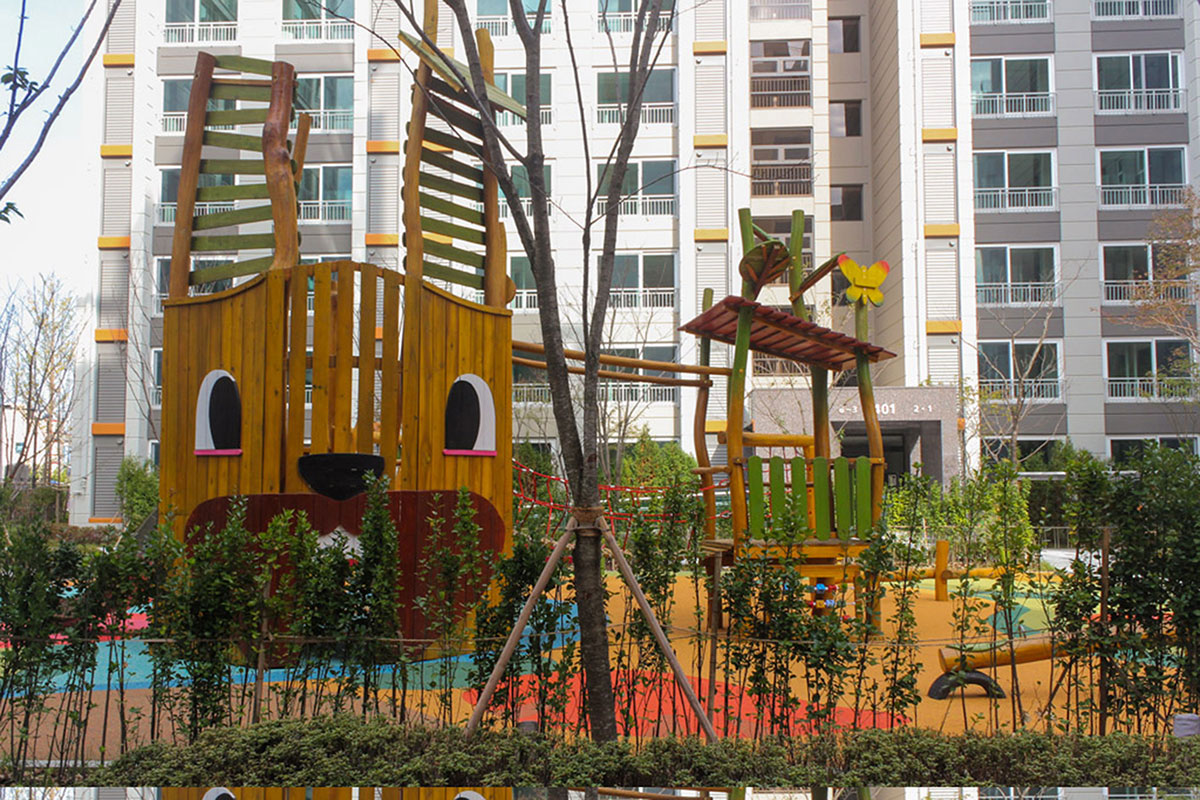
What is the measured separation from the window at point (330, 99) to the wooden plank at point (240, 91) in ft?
68.5

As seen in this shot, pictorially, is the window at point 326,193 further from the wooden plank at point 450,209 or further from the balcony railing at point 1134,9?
the balcony railing at point 1134,9

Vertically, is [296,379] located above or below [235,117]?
below

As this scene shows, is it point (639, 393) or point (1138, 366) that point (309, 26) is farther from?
point (1138, 366)

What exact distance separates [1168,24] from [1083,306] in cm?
943

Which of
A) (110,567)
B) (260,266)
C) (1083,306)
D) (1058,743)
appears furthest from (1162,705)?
(1083,306)

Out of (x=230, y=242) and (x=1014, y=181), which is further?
→ (x=1014, y=181)

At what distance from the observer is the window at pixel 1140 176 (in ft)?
97.9

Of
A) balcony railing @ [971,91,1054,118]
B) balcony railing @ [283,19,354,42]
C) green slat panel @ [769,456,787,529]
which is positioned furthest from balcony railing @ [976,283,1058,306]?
green slat panel @ [769,456,787,529]

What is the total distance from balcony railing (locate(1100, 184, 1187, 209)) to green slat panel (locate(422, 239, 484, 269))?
89.2 feet

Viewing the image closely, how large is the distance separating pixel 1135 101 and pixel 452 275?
96.0 feet

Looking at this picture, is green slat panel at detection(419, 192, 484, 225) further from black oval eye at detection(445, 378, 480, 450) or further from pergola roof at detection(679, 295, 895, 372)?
pergola roof at detection(679, 295, 895, 372)

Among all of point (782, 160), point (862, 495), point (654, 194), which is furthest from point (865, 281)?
point (782, 160)

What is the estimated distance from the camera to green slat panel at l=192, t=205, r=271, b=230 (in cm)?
831

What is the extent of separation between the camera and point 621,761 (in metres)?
4.64
